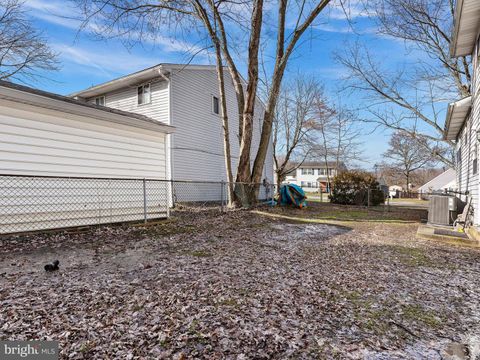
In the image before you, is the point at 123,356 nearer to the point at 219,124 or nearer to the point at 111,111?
the point at 111,111

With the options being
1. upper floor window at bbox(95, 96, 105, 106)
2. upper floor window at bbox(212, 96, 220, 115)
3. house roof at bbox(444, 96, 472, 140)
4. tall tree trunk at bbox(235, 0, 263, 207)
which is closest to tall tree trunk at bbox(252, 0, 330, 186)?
tall tree trunk at bbox(235, 0, 263, 207)

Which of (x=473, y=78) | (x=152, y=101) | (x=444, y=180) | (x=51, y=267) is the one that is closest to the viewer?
(x=51, y=267)

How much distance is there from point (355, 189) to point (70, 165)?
14.2 m

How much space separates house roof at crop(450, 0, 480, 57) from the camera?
576 cm

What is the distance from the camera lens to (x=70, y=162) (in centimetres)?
599

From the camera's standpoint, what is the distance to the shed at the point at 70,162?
199 inches

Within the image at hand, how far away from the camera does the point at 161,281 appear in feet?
10.0

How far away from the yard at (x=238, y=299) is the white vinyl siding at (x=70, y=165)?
772 mm

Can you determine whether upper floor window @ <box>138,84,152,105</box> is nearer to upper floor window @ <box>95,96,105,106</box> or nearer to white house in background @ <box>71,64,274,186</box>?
white house in background @ <box>71,64,274,186</box>

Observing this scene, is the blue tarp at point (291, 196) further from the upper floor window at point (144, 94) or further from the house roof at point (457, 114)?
the upper floor window at point (144, 94)

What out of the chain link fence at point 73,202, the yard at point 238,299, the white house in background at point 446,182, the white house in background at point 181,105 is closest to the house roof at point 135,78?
the white house in background at point 181,105

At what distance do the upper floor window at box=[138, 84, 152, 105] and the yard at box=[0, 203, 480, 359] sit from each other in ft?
27.7

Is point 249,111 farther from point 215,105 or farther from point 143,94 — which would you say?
point 143,94

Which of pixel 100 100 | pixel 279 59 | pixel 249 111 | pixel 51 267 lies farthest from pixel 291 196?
pixel 100 100
